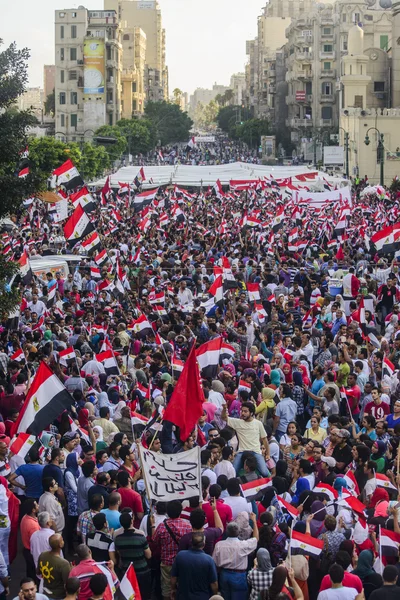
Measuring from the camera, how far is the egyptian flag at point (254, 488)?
1024 centimetres

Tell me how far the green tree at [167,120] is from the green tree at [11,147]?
11022cm

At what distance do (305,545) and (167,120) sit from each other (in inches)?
4829

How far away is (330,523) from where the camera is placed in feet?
30.2

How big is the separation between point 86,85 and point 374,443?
10273 centimetres

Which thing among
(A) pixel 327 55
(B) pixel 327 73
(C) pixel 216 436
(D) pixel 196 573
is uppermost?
(A) pixel 327 55

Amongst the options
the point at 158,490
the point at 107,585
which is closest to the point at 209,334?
the point at 158,490

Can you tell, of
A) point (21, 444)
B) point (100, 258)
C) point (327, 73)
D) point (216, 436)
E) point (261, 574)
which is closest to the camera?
point (261, 574)

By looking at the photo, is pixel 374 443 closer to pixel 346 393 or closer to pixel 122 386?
pixel 346 393

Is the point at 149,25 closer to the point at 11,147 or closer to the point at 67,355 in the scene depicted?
the point at 11,147

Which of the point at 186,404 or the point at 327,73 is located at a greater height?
the point at 327,73

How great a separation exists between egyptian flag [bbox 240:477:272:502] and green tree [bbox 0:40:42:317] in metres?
7.29

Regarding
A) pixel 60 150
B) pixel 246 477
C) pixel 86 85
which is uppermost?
pixel 86 85

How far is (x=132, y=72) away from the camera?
13238 centimetres

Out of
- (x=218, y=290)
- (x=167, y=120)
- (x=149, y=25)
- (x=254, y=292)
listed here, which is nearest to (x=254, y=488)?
(x=218, y=290)
